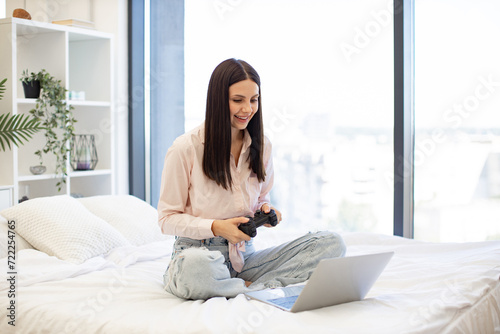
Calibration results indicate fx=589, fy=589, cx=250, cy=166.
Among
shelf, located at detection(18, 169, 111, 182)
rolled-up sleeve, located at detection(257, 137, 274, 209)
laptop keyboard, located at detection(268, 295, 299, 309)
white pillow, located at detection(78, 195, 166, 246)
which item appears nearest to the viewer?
laptop keyboard, located at detection(268, 295, 299, 309)

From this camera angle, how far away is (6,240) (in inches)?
86.5

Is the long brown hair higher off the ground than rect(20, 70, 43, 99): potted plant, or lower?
lower

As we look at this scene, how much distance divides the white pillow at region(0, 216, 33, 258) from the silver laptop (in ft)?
3.32

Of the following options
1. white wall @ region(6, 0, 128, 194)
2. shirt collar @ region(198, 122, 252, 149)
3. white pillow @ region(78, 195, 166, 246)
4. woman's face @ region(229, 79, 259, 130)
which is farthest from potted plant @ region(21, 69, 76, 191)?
woman's face @ region(229, 79, 259, 130)

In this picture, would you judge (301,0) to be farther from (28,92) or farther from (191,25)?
(28,92)

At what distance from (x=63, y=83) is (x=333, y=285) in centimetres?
234

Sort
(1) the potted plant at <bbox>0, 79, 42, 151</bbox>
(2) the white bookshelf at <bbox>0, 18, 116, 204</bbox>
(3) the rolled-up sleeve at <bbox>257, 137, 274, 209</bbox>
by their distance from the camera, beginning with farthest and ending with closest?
(2) the white bookshelf at <bbox>0, 18, 116, 204</bbox> → (1) the potted plant at <bbox>0, 79, 42, 151</bbox> → (3) the rolled-up sleeve at <bbox>257, 137, 274, 209</bbox>

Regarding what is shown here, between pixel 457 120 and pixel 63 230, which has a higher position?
pixel 457 120

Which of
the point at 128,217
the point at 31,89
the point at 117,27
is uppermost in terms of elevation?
the point at 117,27

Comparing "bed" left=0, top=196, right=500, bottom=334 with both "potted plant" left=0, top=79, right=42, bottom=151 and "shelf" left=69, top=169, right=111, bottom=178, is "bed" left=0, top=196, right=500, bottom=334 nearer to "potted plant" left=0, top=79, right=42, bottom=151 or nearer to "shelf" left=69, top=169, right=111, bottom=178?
"potted plant" left=0, top=79, right=42, bottom=151

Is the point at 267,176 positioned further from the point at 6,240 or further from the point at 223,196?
the point at 6,240

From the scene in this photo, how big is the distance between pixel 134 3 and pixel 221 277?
2.66 meters

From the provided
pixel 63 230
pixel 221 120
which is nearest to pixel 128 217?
pixel 63 230

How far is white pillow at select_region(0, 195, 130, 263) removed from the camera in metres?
2.24
